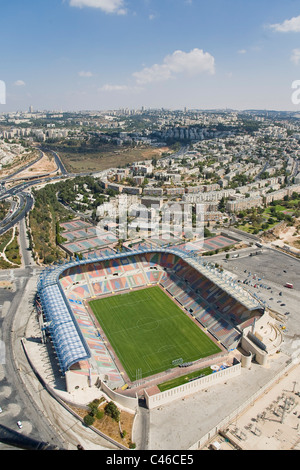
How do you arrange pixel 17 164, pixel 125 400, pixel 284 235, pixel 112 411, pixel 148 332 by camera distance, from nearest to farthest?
1. pixel 112 411
2. pixel 125 400
3. pixel 148 332
4. pixel 284 235
5. pixel 17 164

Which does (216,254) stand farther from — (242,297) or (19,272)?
(19,272)

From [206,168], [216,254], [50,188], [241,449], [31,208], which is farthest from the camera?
[206,168]

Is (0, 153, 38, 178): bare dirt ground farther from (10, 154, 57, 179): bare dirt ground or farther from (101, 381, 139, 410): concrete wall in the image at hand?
(101, 381, 139, 410): concrete wall

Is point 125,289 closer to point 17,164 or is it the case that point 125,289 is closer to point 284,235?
point 284,235

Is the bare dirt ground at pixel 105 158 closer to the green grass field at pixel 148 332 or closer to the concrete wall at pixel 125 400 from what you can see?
the green grass field at pixel 148 332

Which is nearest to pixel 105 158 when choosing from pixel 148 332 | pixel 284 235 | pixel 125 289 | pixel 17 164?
pixel 17 164
